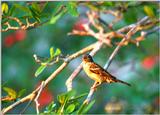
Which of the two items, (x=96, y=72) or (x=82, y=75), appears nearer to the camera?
(x=96, y=72)

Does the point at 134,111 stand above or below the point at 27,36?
below

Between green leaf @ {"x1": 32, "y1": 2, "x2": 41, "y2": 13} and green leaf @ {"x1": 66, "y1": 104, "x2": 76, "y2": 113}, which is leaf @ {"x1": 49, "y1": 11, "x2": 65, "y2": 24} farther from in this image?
green leaf @ {"x1": 66, "y1": 104, "x2": 76, "y2": 113}

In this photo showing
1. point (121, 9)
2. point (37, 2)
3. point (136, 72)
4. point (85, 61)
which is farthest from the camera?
point (136, 72)

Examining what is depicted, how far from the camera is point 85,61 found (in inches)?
105

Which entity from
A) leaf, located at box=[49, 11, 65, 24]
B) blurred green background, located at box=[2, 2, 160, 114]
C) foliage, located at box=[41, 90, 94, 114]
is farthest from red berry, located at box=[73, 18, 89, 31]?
foliage, located at box=[41, 90, 94, 114]

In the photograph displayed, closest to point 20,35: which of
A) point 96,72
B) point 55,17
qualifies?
point 55,17

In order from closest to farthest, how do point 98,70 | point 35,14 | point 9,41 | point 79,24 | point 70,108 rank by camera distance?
point 70,108 → point 98,70 → point 35,14 → point 79,24 → point 9,41

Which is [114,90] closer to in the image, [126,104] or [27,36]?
[126,104]

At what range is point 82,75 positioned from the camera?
18.1 ft

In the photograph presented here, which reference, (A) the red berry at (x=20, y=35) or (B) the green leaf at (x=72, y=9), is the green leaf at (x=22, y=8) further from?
(A) the red berry at (x=20, y=35)

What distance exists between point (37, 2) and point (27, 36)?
2.71 metres

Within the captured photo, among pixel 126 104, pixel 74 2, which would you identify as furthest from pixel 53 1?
pixel 126 104

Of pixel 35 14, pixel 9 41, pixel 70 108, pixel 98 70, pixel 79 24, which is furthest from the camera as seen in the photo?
pixel 9 41

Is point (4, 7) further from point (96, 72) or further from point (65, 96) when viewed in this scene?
point (65, 96)
